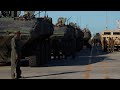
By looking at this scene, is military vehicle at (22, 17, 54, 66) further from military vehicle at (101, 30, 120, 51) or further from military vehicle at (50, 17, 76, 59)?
military vehicle at (101, 30, 120, 51)

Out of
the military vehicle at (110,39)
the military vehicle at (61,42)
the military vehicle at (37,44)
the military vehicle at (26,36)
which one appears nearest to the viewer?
the military vehicle at (26,36)

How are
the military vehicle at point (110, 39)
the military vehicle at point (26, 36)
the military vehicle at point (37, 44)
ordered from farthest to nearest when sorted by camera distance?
the military vehicle at point (110, 39) → the military vehicle at point (37, 44) → the military vehicle at point (26, 36)

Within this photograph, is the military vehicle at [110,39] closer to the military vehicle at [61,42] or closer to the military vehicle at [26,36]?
the military vehicle at [61,42]

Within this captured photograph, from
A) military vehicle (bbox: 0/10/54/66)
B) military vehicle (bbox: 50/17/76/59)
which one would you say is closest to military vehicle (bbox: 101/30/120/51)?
military vehicle (bbox: 50/17/76/59)

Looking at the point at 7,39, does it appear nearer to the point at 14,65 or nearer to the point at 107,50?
the point at 14,65

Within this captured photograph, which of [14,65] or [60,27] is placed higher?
[60,27]

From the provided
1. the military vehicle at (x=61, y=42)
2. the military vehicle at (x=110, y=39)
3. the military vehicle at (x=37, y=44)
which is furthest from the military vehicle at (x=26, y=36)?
the military vehicle at (x=110, y=39)

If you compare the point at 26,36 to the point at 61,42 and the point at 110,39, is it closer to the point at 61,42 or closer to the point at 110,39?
the point at 61,42

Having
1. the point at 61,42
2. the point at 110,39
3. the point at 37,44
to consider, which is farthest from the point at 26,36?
the point at 110,39

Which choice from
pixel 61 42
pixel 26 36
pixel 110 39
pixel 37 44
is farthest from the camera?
pixel 110 39
